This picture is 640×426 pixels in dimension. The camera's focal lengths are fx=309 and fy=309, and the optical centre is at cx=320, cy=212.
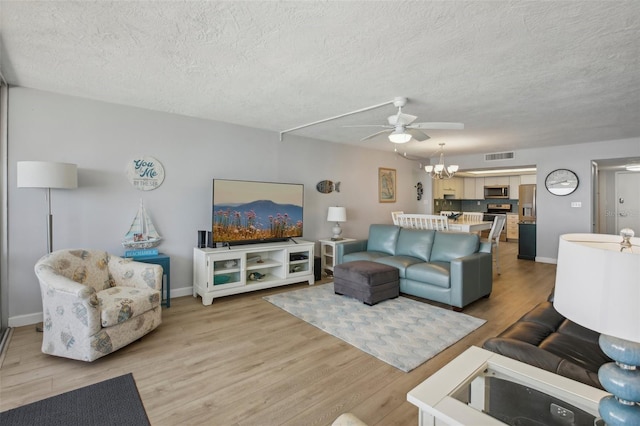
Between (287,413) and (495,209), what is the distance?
10429 mm

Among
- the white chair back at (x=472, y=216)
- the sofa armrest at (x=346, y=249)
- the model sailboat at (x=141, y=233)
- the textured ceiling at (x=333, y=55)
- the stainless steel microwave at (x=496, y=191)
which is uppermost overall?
the textured ceiling at (x=333, y=55)

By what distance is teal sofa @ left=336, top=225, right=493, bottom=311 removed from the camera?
12.0 ft

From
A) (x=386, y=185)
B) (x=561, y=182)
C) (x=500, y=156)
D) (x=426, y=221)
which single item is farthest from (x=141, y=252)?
(x=561, y=182)

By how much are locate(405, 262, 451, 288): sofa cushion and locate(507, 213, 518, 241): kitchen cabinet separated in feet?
23.4

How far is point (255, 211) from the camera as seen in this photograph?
4477mm

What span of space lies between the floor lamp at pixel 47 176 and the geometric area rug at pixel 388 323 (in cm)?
254

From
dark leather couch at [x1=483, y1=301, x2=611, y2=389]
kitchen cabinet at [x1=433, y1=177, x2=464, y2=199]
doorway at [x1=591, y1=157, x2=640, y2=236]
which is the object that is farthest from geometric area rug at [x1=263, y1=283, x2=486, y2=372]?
doorway at [x1=591, y1=157, x2=640, y2=236]

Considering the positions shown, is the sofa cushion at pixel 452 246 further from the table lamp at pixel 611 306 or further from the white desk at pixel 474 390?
the table lamp at pixel 611 306

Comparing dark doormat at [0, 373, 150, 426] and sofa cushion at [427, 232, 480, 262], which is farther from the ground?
sofa cushion at [427, 232, 480, 262]

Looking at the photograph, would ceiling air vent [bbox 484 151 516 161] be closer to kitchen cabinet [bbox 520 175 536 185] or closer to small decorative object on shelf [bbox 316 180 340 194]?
kitchen cabinet [bbox 520 175 536 185]

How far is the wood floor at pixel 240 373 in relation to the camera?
1937 mm

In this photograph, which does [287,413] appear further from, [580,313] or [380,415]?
[580,313]

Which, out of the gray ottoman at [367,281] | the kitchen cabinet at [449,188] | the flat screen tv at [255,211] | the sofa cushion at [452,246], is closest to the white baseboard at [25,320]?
the flat screen tv at [255,211]

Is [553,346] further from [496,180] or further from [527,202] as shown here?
[496,180]
